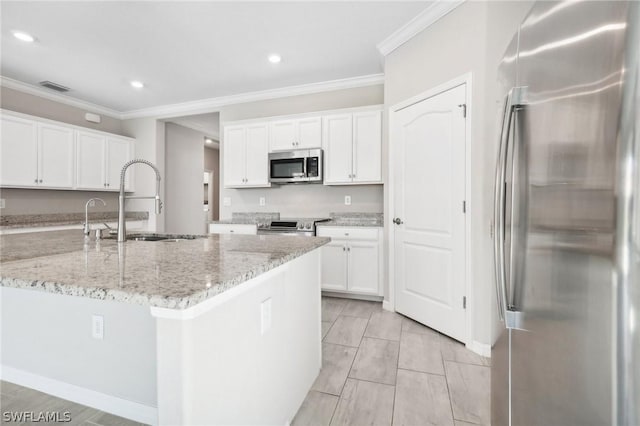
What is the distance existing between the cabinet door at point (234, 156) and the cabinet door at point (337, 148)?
1.24 meters

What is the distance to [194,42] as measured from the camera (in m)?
2.98

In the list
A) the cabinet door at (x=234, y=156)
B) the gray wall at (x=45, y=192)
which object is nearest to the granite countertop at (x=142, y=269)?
the cabinet door at (x=234, y=156)

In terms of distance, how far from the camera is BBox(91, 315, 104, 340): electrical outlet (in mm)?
1491

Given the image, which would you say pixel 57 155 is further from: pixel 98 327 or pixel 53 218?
pixel 98 327

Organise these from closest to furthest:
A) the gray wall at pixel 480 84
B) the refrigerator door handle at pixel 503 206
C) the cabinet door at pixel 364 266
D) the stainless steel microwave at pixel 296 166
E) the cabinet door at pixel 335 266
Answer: the refrigerator door handle at pixel 503 206, the gray wall at pixel 480 84, the cabinet door at pixel 364 266, the cabinet door at pixel 335 266, the stainless steel microwave at pixel 296 166

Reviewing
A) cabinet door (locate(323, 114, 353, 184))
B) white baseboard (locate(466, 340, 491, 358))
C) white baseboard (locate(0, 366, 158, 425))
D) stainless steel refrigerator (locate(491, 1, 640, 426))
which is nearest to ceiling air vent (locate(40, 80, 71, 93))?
cabinet door (locate(323, 114, 353, 184))

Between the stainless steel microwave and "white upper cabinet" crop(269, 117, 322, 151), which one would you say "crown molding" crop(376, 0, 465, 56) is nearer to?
A: "white upper cabinet" crop(269, 117, 322, 151)

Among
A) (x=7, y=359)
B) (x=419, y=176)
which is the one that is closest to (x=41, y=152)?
(x=7, y=359)

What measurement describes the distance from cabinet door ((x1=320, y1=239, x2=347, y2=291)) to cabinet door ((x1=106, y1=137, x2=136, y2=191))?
380 cm

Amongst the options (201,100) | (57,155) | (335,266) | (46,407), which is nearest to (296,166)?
(335,266)

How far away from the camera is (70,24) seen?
2668 mm

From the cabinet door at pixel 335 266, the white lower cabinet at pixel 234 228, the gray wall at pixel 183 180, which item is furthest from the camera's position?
the gray wall at pixel 183 180

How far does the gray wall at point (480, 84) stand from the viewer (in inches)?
81.6

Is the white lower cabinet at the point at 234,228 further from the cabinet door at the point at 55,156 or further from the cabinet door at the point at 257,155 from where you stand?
the cabinet door at the point at 55,156
